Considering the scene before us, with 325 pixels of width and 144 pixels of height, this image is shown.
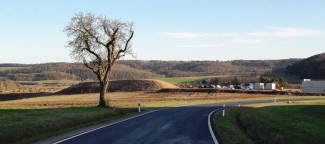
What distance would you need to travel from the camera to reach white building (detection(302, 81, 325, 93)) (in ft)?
278

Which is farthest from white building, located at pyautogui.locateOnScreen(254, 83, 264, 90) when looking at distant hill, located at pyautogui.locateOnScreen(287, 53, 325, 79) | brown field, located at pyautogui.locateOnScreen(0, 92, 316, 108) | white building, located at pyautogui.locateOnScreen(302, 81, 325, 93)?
distant hill, located at pyautogui.locateOnScreen(287, 53, 325, 79)

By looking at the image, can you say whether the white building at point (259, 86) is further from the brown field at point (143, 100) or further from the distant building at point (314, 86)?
the brown field at point (143, 100)

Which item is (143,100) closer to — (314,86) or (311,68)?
(314,86)

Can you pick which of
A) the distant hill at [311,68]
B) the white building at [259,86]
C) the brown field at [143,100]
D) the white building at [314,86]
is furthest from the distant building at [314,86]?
the distant hill at [311,68]

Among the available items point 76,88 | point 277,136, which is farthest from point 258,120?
point 76,88

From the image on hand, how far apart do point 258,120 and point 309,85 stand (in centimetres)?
6709

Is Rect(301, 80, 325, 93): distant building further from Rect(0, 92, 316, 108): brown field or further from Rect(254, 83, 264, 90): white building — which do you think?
Rect(0, 92, 316, 108): brown field

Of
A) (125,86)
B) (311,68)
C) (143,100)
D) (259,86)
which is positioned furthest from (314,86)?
(311,68)

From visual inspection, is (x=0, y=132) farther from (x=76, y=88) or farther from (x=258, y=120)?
(x=76, y=88)

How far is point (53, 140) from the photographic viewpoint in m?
15.5

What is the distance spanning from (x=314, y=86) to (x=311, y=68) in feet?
250

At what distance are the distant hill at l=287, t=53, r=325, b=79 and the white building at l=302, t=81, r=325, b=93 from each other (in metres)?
64.6

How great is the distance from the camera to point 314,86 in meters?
85.7

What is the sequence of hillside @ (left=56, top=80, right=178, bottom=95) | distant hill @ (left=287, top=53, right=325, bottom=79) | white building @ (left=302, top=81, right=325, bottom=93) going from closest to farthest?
white building @ (left=302, top=81, right=325, bottom=93), hillside @ (left=56, top=80, right=178, bottom=95), distant hill @ (left=287, top=53, right=325, bottom=79)
